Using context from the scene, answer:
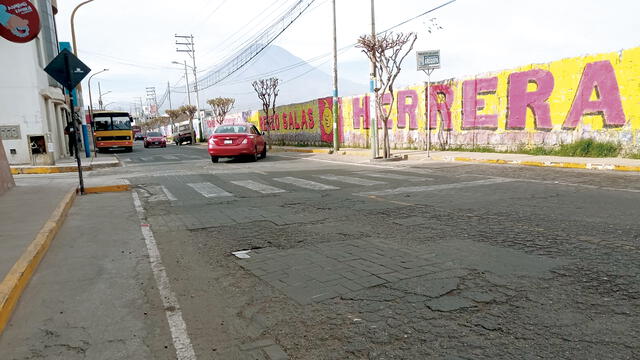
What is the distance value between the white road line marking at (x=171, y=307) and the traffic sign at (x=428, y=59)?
12.1 metres

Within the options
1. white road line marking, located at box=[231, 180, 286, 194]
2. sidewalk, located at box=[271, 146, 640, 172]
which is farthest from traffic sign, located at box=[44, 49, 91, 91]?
sidewalk, located at box=[271, 146, 640, 172]

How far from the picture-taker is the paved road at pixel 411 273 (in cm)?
278

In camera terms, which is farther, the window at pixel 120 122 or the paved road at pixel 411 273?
the window at pixel 120 122

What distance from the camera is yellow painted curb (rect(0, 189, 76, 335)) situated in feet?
11.3

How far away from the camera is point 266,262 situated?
14.8 ft

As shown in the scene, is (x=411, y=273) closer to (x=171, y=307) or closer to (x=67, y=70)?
(x=171, y=307)

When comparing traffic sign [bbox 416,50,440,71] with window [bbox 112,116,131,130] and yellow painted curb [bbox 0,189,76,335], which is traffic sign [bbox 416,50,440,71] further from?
window [bbox 112,116,131,130]

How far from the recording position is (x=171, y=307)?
11.5 feet

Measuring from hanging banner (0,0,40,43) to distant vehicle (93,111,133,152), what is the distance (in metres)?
18.6

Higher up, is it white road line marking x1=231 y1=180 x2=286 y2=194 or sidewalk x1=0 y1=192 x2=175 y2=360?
white road line marking x1=231 y1=180 x2=286 y2=194

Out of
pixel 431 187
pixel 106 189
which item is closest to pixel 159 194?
pixel 106 189

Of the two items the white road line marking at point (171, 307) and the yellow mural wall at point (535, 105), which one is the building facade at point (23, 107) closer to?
the yellow mural wall at point (535, 105)

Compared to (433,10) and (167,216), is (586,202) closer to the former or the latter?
(167,216)

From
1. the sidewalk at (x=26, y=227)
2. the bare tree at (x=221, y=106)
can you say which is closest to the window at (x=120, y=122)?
the bare tree at (x=221, y=106)
